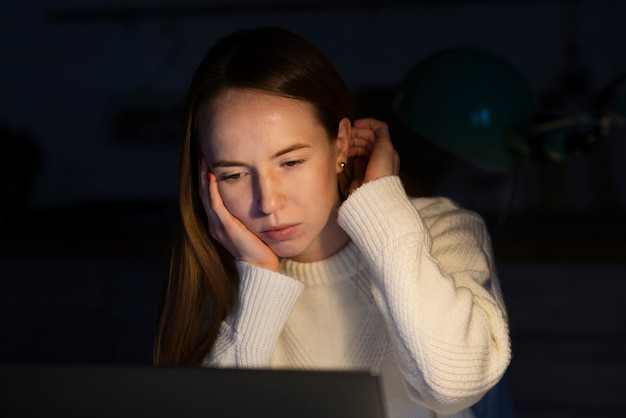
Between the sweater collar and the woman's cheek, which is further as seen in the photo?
the sweater collar

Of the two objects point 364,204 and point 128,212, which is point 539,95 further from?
point 364,204

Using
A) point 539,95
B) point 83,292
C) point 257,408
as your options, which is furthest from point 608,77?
point 257,408

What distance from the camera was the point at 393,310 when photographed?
1156mm

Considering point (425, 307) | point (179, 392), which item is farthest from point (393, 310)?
point (179, 392)

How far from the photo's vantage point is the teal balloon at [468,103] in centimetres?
131

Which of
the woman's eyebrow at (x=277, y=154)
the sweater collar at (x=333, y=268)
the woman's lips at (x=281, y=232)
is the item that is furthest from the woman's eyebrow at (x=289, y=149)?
the sweater collar at (x=333, y=268)

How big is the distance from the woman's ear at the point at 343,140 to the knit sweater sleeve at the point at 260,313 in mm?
186

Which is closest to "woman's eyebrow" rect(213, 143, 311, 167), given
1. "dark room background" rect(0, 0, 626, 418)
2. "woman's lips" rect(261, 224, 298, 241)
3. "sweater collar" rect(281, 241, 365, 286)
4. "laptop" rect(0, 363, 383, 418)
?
"woman's lips" rect(261, 224, 298, 241)

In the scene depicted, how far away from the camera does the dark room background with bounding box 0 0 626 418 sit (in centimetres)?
232

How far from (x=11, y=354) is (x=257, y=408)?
2.18 metres

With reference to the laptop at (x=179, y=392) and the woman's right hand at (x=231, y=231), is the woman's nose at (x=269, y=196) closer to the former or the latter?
the woman's right hand at (x=231, y=231)

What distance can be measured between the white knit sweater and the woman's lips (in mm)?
65

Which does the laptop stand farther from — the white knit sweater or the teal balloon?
Answer: the teal balloon

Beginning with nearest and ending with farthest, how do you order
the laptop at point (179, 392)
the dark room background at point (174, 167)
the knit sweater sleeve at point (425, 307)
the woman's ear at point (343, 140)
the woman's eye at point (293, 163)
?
the laptop at point (179, 392)
the knit sweater sleeve at point (425, 307)
the woman's eye at point (293, 163)
the woman's ear at point (343, 140)
the dark room background at point (174, 167)
